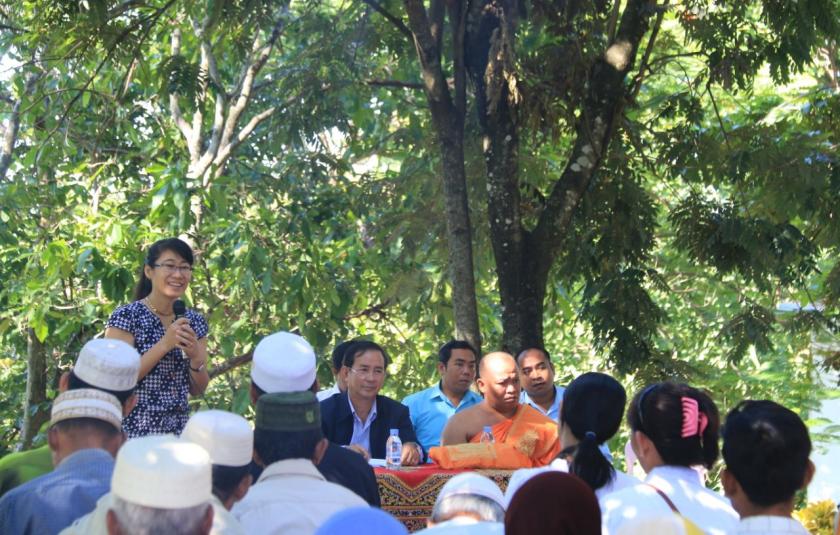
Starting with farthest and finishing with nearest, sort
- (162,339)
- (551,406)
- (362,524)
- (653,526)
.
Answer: (551,406) < (162,339) < (653,526) < (362,524)

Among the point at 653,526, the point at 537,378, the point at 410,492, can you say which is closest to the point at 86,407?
the point at 653,526

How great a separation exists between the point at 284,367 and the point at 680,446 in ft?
6.08

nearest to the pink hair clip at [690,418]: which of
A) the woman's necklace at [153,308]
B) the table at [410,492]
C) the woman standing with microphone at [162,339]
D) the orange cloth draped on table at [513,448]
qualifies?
the table at [410,492]

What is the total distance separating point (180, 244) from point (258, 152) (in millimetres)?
8180

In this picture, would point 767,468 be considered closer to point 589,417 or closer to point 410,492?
point 589,417

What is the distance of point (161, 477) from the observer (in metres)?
2.82

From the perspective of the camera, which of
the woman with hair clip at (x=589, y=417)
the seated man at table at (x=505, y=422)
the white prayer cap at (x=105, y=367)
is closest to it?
the white prayer cap at (x=105, y=367)

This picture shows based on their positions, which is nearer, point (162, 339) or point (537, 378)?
point (162, 339)

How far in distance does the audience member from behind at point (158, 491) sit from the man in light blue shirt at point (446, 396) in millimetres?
5288

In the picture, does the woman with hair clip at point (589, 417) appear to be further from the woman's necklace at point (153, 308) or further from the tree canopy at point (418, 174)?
the tree canopy at point (418, 174)

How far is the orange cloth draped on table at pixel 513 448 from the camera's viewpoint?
21.9 ft

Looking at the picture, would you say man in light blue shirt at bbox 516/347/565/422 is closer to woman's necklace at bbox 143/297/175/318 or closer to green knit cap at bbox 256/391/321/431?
woman's necklace at bbox 143/297/175/318

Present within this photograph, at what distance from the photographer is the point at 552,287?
10.9 m

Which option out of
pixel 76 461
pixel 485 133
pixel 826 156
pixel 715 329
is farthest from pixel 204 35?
pixel 715 329
